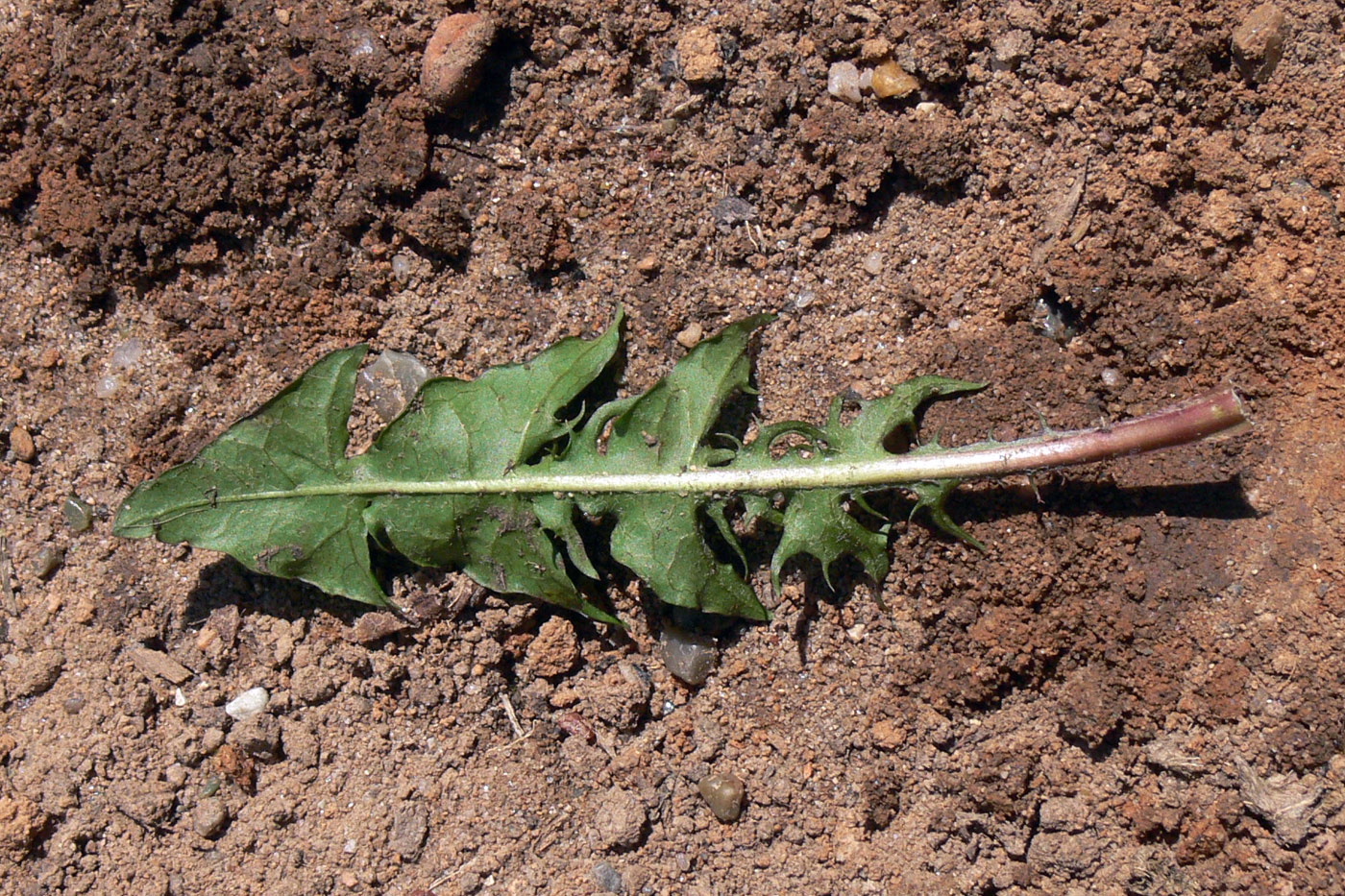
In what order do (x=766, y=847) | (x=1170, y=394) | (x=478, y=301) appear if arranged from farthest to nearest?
(x=478, y=301), (x=766, y=847), (x=1170, y=394)

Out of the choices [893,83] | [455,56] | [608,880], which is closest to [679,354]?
[893,83]

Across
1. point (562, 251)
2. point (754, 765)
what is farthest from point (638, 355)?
point (754, 765)

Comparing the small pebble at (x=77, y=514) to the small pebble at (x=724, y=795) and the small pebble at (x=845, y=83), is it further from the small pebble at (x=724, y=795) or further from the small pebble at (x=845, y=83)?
the small pebble at (x=845, y=83)

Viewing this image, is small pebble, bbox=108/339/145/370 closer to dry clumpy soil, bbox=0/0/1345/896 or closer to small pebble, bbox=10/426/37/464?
dry clumpy soil, bbox=0/0/1345/896

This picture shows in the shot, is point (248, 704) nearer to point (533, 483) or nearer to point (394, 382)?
point (394, 382)

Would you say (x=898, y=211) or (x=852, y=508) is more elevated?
(x=898, y=211)

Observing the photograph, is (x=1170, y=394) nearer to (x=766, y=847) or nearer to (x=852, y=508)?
(x=852, y=508)

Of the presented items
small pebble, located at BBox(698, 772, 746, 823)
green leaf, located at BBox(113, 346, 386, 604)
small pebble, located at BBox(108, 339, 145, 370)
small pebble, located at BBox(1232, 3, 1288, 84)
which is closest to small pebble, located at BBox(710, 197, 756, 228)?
green leaf, located at BBox(113, 346, 386, 604)
